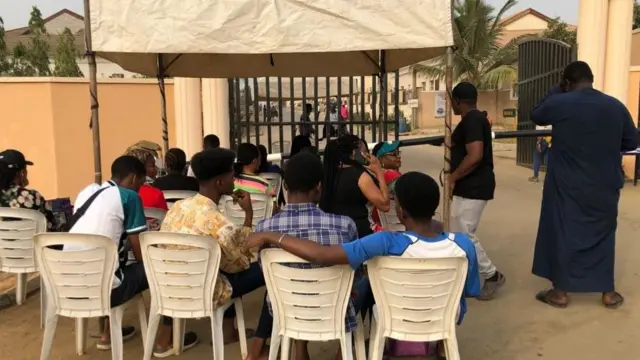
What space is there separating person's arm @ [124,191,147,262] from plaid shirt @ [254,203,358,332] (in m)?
0.78

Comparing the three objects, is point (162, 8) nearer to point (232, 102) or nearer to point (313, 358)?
point (313, 358)

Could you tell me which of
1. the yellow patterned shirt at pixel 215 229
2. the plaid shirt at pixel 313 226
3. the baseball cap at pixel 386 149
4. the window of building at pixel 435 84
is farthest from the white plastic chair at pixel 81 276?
the window of building at pixel 435 84

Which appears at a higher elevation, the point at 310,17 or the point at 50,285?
the point at 310,17

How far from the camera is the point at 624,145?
412 centimetres

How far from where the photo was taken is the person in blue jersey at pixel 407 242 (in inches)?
103

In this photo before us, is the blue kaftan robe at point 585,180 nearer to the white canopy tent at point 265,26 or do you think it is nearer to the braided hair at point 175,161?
the white canopy tent at point 265,26

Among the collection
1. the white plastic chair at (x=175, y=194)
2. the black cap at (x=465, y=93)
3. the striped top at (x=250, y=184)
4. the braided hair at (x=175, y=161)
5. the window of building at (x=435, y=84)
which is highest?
the window of building at (x=435, y=84)

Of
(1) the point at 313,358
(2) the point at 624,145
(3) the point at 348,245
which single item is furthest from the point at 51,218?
(2) the point at 624,145

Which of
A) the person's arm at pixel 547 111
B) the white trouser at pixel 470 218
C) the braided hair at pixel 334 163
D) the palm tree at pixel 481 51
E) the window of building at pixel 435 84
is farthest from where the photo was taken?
the window of building at pixel 435 84

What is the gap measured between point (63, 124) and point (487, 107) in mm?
22068

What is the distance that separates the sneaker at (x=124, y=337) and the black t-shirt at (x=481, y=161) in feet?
8.41

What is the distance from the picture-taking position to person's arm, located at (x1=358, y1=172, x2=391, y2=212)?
11.9 ft

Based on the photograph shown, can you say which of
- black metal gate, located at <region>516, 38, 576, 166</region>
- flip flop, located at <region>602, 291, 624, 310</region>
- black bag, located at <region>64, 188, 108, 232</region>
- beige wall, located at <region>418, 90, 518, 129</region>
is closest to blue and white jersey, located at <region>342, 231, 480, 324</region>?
black bag, located at <region>64, 188, 108, 232</region>

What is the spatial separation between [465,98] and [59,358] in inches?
130
